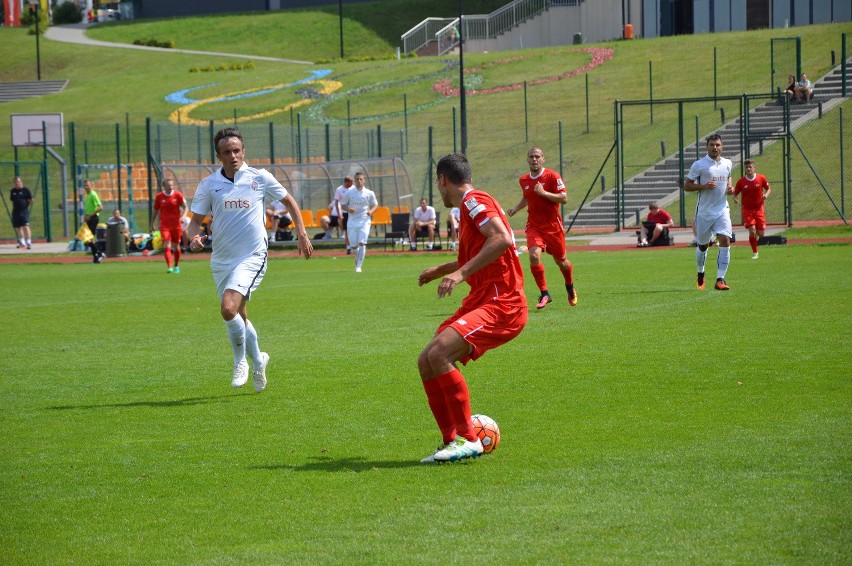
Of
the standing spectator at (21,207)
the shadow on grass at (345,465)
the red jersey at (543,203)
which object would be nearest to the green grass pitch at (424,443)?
the shadow on grass at (345,465)

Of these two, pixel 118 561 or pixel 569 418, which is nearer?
pixel 118 561

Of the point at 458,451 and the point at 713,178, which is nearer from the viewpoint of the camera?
the point at 458,451

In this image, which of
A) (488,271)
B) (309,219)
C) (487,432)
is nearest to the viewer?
(487,432)

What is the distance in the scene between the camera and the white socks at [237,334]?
10.1 meters

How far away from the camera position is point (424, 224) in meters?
32.8

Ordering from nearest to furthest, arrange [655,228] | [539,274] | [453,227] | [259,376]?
Answer: [259,376]
[539,274]
[655,228]
[453,227]

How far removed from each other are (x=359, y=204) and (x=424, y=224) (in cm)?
717

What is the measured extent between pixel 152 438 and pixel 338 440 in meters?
1.43

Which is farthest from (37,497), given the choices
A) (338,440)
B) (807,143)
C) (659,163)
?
(807,143)

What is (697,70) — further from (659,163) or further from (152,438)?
(152,438)

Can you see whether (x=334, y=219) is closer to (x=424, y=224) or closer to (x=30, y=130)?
(x=424, y=224)

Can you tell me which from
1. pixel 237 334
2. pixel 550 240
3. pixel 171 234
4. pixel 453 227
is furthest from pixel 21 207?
pixel 237 334

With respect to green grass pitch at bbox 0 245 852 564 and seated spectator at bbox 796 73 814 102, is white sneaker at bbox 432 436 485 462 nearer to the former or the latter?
green grass pitch at bbox 0 245 852 564

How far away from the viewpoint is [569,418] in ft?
27.4
